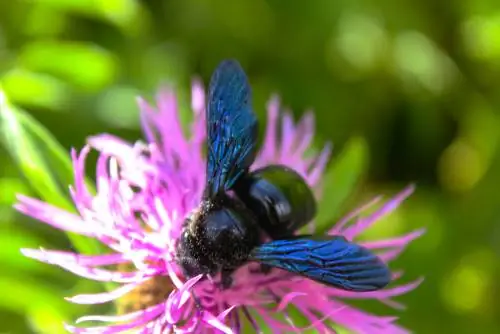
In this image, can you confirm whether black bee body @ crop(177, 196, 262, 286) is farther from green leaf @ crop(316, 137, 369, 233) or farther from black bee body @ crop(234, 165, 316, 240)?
green leaf @ crop(316, 137, 369, 233)

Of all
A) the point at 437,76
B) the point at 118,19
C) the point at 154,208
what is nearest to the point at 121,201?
the point at 154,208

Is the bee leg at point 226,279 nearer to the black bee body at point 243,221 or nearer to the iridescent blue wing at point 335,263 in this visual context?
the black bee body at point 243,221

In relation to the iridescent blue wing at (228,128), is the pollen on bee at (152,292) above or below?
below

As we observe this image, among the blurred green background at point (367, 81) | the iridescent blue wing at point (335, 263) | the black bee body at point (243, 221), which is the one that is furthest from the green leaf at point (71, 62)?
the iridescent blue wing at point (335, 263)

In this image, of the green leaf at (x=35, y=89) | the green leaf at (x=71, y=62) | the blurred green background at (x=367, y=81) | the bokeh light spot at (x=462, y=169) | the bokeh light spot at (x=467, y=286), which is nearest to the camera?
the green leaf at (x=35, y=89)

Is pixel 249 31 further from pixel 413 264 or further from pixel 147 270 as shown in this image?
pixel 147 270

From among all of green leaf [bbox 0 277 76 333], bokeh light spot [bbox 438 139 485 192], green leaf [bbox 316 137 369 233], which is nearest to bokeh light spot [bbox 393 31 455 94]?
A: bokeh light spot [bbox 438 139 485 192]
